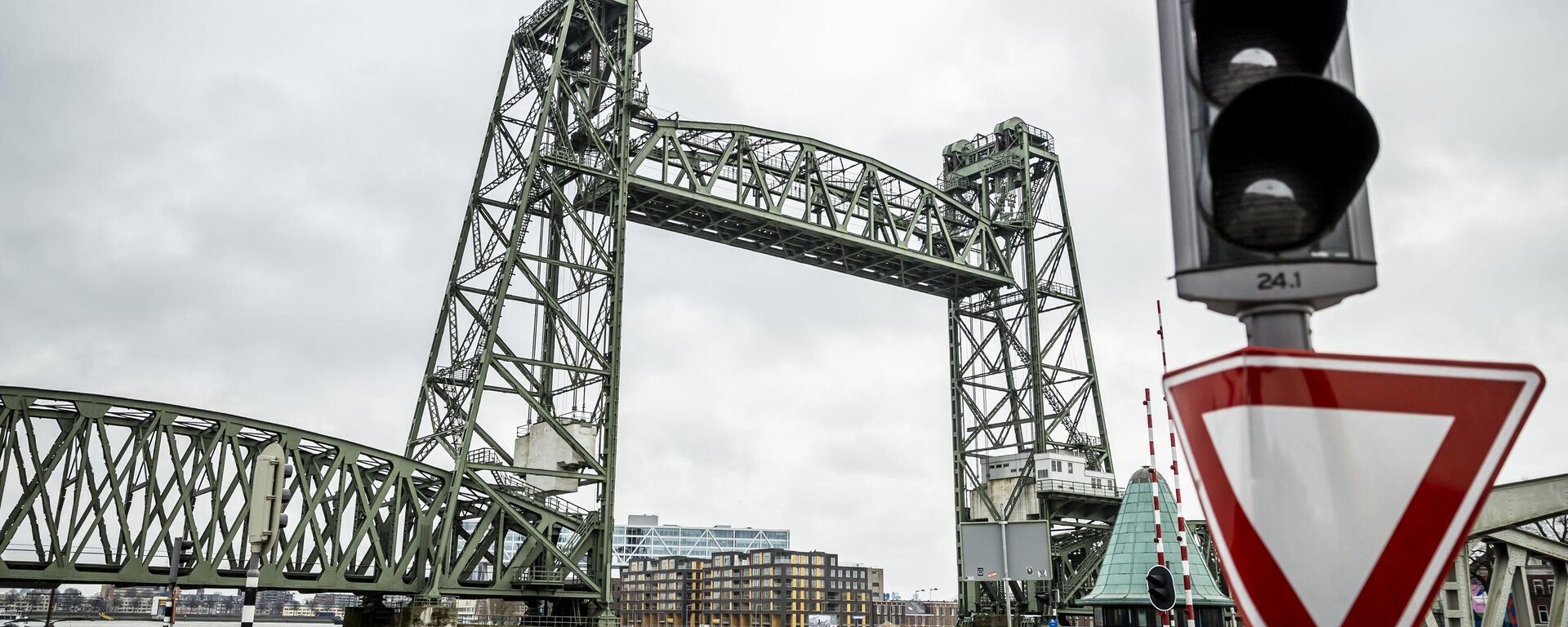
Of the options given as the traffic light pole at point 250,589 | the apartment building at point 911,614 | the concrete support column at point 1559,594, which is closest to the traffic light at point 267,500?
the traffic light pole at point 250,589

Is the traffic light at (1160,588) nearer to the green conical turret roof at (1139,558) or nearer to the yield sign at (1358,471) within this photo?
the green conical turret roof at (1139,558)

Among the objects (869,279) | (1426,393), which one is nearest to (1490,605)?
(1426,393)

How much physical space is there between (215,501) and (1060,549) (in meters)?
39.3

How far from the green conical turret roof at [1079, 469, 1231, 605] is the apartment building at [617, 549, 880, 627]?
13202cm

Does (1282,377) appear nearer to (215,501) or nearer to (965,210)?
(215,501)

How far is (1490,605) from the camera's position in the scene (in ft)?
56.0

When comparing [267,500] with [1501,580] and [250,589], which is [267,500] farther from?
[1501,580]

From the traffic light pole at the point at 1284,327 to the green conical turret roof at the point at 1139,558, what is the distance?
25380mm

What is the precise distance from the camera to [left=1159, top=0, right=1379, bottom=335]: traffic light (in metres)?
2.53

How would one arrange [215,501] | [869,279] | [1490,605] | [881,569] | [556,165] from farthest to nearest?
[881,569] < [869,279] < [556,165] < [215,501] < [1490,605]

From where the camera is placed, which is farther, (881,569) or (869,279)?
(881,569)

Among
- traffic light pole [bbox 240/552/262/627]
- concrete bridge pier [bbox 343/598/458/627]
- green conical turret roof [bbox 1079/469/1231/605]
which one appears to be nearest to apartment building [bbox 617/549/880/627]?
concrete bridge pier [bbox 343/598/458/627]

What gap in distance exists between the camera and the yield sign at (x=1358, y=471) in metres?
2.42

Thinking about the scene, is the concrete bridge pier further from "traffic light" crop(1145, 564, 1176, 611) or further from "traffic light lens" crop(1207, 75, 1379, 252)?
"traffic light lens" crop(1207, 75, 1379, 252)
